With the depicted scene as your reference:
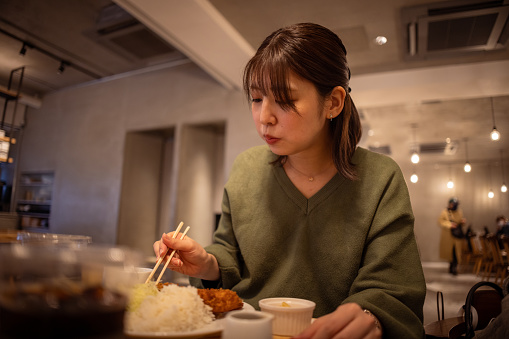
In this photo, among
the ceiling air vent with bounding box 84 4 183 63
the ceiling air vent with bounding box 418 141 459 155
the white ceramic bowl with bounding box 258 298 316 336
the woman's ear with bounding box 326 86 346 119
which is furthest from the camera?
the ceiling air vent with bounding box 418 141 459 155

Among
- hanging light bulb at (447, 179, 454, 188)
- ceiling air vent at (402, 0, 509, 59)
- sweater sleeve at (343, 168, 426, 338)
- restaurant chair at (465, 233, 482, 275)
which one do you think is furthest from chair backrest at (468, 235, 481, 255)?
sweater sleeve at (343, 168, 426, 338)

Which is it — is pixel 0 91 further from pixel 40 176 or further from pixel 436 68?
pixel 436 68

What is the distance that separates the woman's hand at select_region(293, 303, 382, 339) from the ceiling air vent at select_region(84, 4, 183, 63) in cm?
462

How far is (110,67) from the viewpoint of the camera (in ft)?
20.3

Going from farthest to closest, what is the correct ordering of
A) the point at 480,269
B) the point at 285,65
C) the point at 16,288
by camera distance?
1. the point at 480,269
2. the point at 285,65
3. the point at 16,288

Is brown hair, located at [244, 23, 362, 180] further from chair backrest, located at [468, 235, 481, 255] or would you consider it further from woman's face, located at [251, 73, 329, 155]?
chair backrest, located at [468, 235, 481, 255]

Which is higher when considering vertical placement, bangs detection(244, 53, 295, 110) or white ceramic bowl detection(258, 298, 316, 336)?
bangs detection(244, 53, 295, 110)

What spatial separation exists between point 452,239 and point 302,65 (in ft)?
27.0

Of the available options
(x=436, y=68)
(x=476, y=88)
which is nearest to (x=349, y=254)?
(x=436, y=68)

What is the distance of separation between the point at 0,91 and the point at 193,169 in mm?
3780

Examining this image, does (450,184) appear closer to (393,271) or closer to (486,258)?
(486,258)

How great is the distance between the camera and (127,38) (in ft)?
15.8

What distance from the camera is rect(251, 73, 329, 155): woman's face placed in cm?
83

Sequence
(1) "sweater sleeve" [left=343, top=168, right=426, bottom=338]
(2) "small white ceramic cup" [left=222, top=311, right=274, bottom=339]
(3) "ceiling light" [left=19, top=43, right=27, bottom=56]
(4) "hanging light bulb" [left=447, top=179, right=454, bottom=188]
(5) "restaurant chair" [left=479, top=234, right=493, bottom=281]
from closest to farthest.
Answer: (2) "small white ceramic cup" [left=222, top=311, right=274, bottom=339], (1) "sweater sleeve" [left=343, top=168, right=426, bottom=338], (3) "ceiling light" [left=19, top=43, right=27, bottom=56], (5) "restaurant chair" [left=479, top=234, right=493, bottom=281], (4) "hanging light bulb" [left=447, top=179, right=454, bottom=188]
